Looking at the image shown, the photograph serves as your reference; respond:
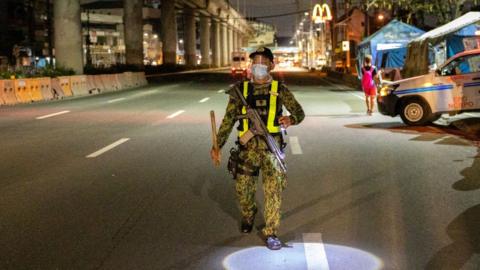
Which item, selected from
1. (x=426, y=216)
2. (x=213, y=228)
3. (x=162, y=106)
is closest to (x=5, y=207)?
(x=213, y=228)

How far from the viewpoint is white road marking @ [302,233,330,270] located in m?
5.18

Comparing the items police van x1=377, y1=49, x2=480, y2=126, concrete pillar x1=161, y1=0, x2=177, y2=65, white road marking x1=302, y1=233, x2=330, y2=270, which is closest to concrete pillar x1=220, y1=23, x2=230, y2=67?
concrete pillar x1=161, y1=0, x2=177, y2=65

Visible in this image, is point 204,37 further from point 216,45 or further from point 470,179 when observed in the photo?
point 470,179

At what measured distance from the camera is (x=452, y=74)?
49.7 ft

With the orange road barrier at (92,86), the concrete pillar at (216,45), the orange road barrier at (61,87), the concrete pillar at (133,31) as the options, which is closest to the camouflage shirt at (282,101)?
the orange road barrier at (61,87)

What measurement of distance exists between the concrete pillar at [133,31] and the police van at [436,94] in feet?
141

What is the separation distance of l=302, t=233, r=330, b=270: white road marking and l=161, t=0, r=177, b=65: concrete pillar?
76.5 m

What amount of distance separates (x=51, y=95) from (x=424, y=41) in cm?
1665

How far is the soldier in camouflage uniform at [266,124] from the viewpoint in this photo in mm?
5586

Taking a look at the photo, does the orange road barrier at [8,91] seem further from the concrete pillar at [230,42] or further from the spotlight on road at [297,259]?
the concrete pillar at [230,42]

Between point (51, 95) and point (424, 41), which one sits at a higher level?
point (424, 41)

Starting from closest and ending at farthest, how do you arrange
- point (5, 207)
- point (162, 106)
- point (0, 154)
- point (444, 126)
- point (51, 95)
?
point (5, 207)
point (0, 154)
point (444, 126)
point (162, 106)
point (51, 95)

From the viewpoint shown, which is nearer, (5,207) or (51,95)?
(5,207)

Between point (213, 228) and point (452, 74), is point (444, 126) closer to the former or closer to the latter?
point (452, 74)
